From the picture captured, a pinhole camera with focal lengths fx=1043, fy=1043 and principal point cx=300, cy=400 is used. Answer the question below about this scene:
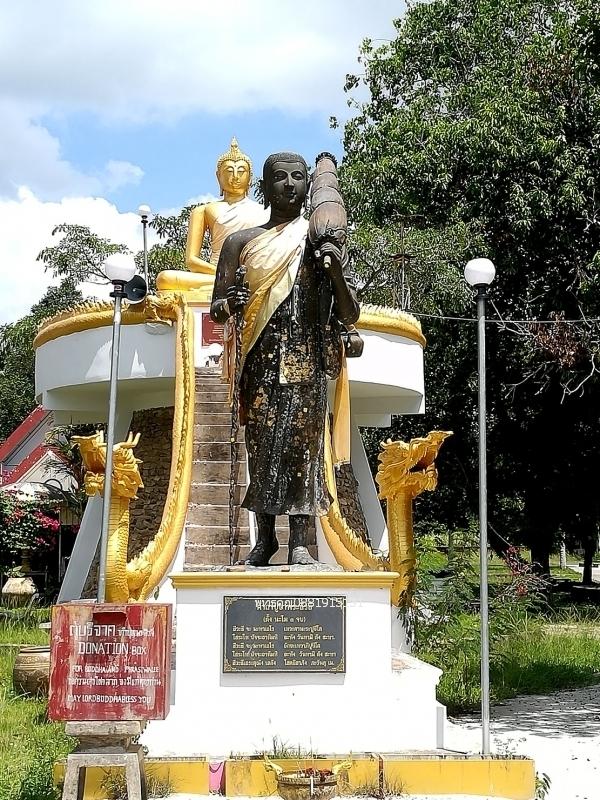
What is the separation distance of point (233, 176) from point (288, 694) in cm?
614

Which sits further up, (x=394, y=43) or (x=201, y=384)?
(x=394, y=43)

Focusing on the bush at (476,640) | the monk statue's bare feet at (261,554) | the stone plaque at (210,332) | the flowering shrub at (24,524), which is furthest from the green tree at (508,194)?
the flowering shrub at (24,524)

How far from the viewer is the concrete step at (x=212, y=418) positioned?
941 centimetres

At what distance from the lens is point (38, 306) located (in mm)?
29734

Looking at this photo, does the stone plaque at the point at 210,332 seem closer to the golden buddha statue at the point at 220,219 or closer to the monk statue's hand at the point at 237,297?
the golden buddha statue at the point at 220,219

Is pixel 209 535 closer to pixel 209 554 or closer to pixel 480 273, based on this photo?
pixel 209 554

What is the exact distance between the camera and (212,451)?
912 centimetres

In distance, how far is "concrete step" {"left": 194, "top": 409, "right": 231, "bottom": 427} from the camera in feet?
30.9

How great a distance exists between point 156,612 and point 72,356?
5905 millimetres

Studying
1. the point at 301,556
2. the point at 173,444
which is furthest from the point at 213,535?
the point at 301,556

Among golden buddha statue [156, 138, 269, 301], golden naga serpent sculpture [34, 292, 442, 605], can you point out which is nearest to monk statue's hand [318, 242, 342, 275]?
golden naga serpent sculpture [34, 292, 442, 605]

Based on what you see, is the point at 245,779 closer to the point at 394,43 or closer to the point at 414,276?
the point at 414,276

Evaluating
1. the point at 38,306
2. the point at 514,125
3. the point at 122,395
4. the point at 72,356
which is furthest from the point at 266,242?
the point at 38,306

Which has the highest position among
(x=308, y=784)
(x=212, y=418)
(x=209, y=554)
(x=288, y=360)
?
(x=212, y=418)
